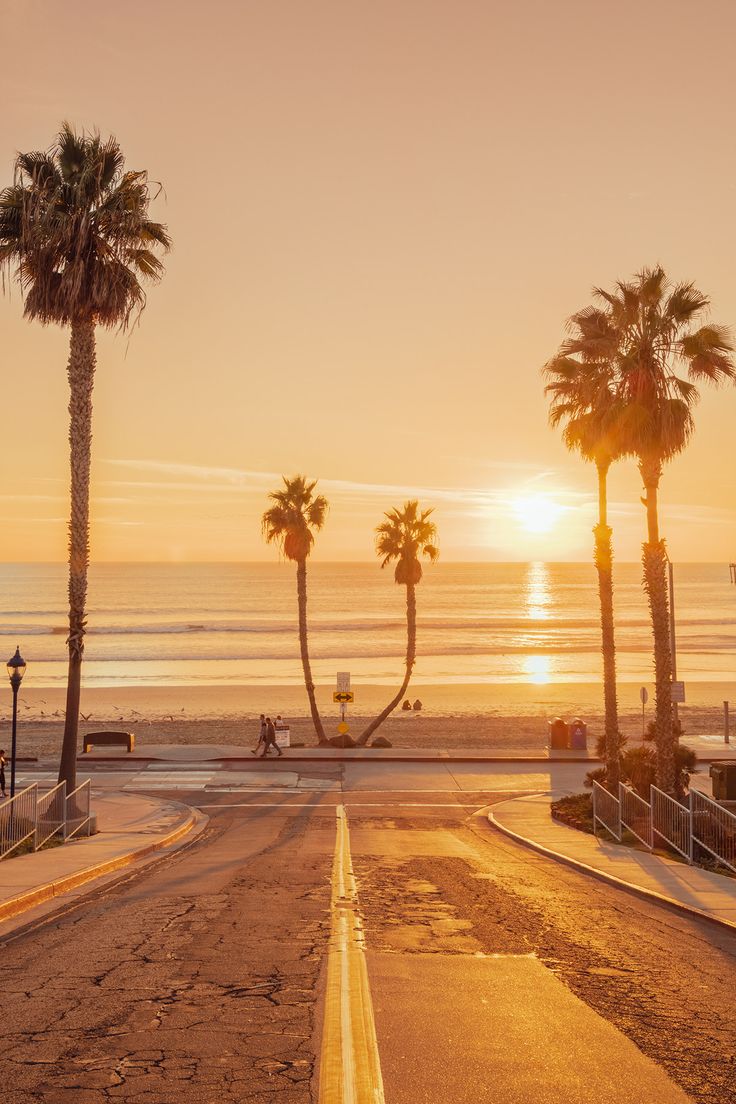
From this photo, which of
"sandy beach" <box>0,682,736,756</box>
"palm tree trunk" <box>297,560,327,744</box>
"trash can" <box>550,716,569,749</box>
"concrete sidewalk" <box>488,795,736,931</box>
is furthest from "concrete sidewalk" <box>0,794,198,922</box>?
"trash can" <box>550,716,569,749</box>

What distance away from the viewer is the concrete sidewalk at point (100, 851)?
1436 cm

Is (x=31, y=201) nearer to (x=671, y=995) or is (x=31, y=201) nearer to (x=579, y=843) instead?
(x=579, y=843)

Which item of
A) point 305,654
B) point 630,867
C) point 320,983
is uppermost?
point 305,654

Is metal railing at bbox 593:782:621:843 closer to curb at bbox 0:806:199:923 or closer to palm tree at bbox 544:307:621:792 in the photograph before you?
palm tree at bbox 544:307:621:792

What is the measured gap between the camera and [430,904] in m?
13.4

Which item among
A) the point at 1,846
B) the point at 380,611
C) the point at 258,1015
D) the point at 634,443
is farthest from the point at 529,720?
the point at 380,611

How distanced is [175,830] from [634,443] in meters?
14.8

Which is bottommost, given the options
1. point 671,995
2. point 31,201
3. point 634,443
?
point 671,995

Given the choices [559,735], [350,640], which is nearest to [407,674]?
[559,735]

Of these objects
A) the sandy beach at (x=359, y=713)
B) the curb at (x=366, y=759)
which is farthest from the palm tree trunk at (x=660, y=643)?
the sandy beach at (x=359, y=713)

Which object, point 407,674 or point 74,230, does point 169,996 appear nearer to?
point 74,230

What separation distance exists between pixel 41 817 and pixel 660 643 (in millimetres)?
14887

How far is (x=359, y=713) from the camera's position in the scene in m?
57.6

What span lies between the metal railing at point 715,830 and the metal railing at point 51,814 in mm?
13437
